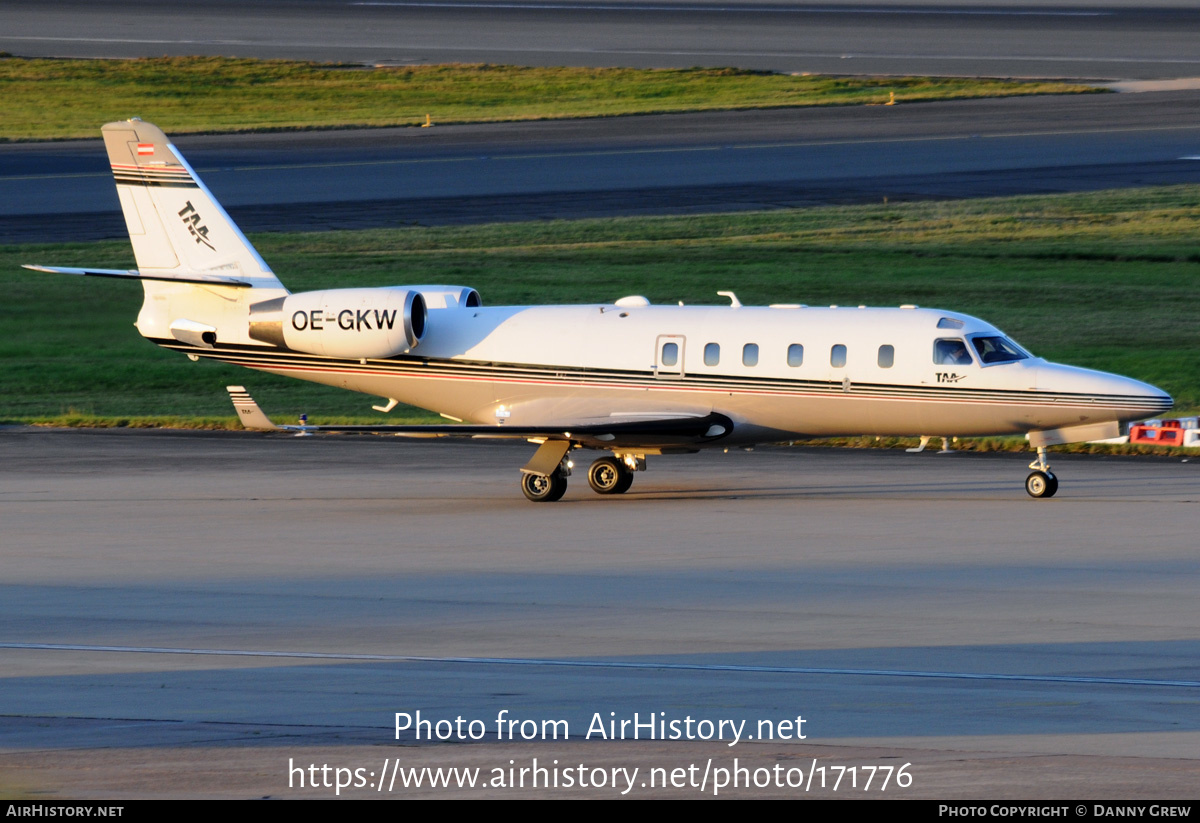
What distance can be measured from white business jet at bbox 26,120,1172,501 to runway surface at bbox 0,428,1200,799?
3.96 ft

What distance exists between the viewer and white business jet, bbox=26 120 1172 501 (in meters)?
26.3

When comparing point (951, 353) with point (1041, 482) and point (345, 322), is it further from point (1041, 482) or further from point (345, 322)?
point (345, 322)

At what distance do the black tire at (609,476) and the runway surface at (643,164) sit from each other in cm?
3002

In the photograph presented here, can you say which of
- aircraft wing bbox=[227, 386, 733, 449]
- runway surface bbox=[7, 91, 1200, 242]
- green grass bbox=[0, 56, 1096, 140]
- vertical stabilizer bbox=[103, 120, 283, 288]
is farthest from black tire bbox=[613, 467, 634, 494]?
green grass bbox=[0, 56, 1096, 140]

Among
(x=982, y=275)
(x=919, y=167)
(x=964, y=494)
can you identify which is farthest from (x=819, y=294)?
(x=964, y=494)

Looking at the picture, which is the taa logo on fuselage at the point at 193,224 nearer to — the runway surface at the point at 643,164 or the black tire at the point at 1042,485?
the black tire at the point at 1042,485

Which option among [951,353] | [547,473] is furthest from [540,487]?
[951,353]

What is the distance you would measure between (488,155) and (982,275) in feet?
78.6

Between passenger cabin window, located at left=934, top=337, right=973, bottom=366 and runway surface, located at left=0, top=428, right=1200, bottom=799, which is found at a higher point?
passenger cabin window, located at left=934, top=337, right=973, bottom=366

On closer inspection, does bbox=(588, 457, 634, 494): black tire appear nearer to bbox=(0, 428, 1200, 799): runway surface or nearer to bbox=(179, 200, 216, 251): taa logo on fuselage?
bbox=(0, 428, 1200, 799): runway surface

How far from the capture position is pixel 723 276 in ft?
166

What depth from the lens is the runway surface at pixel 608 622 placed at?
12383 millimetres

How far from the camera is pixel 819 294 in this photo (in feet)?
159

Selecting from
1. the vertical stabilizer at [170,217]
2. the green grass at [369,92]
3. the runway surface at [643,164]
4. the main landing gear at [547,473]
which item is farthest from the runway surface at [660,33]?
the main landing gear at [547,473]
